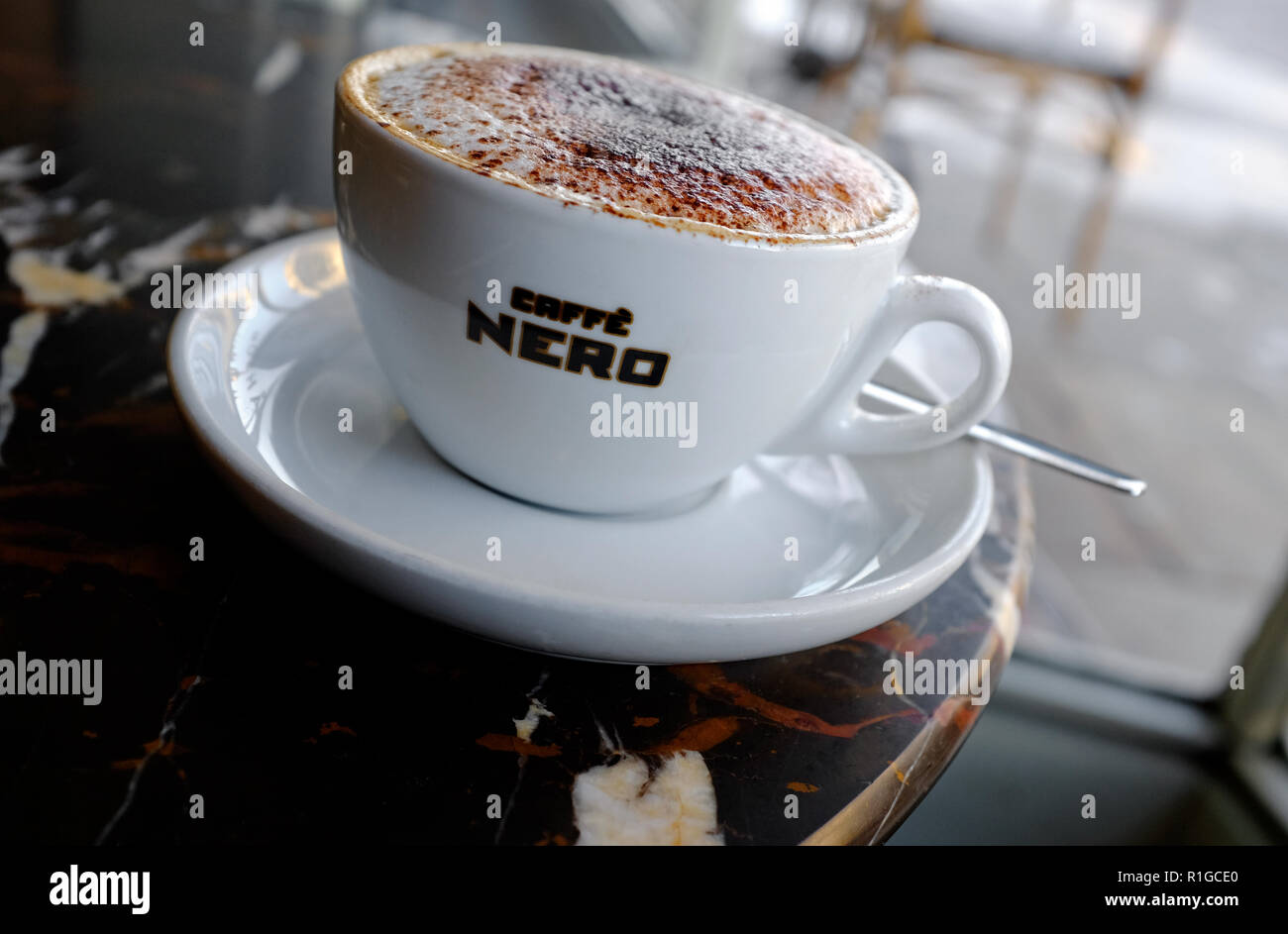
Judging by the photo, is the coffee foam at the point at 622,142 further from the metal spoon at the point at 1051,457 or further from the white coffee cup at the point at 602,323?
the metal spoon at the point at 1051,457

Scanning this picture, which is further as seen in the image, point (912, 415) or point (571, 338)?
point (912, 415)

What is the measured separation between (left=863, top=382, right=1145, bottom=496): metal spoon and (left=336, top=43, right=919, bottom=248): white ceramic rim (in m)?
0.11

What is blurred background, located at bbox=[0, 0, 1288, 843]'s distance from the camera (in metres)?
0.85

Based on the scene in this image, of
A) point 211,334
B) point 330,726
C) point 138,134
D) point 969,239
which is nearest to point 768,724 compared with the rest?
point 330,726

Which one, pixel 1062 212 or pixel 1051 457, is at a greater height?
pixel 1051 457

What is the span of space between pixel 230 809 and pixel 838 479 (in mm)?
335

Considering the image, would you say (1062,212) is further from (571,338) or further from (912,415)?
(571,338)

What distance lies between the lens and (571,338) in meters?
0.38

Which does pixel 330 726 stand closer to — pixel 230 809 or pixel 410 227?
pixel 230 809

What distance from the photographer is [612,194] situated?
368mm

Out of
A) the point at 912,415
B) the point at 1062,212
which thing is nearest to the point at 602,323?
the point at 912,415

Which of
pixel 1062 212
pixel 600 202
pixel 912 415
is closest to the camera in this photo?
pixel 600 202

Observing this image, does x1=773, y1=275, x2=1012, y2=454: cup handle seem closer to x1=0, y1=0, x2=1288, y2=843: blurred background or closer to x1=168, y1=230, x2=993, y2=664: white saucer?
x1=168, y1=230, x2=993, y2=664: white saucer

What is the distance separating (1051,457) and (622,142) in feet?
0.88
